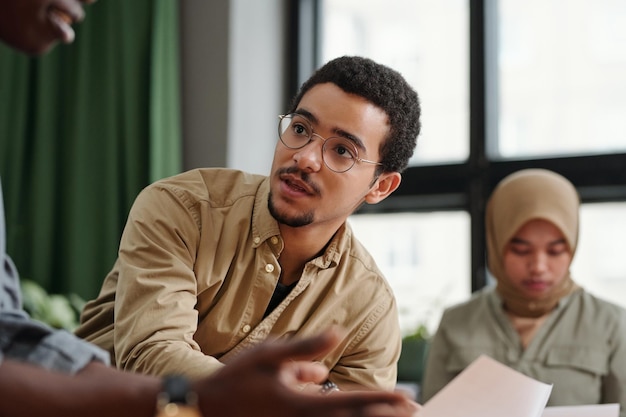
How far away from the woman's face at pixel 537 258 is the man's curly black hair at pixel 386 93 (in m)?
0.78

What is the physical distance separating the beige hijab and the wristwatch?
2.00 m

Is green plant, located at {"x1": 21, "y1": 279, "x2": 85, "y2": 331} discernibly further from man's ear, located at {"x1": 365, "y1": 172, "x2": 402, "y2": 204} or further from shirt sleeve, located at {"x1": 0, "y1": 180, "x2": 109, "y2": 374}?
shirt sleeve, located at {"x1": 0, "y1": 180, "x2": 109, "y2": 374}

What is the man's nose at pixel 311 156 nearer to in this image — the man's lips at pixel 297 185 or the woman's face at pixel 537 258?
the man's lips at pixel 297 185

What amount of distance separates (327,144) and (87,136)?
6.94 feet

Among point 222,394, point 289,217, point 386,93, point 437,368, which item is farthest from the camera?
point 437,368

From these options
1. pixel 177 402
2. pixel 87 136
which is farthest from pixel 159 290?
pixel 87 136

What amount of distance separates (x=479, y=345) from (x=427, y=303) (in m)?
0.78

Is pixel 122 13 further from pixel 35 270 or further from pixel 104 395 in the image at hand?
pixel 104 395

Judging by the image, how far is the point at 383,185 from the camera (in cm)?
202

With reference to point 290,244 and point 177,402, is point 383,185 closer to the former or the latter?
point 290,244

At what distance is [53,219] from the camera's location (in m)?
3.63

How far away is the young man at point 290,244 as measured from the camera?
1590 millimetres

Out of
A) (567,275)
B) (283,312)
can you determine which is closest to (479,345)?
(567,275)

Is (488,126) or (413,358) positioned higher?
(488,126)
